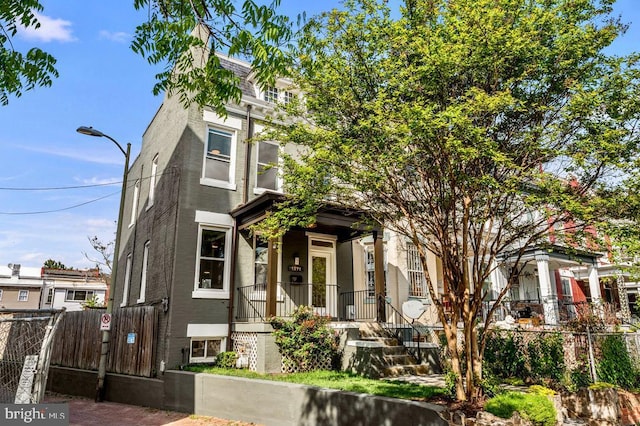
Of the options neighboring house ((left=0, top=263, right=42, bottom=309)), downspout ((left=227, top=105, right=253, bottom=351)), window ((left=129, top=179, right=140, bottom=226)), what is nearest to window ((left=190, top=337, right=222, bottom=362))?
downspout ((left=227, top=105, right=253, bottom=351))

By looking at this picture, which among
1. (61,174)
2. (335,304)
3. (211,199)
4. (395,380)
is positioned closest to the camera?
(395,380)

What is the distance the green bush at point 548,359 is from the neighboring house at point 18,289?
1779 inches

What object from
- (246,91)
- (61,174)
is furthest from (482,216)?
(61,174)

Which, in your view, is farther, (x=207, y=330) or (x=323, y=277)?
(x=323, y=277)

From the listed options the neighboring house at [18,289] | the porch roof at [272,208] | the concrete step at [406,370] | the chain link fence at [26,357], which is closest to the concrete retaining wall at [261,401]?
the concrete step at [406,370]

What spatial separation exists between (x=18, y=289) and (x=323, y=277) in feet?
133

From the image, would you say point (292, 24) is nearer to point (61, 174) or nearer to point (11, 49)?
point (11, 49)

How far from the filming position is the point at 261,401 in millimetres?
8422

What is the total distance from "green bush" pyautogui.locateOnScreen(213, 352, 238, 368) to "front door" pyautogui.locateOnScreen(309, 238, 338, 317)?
129 inches

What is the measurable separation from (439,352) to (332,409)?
5.18 meters

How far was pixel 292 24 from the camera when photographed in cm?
532

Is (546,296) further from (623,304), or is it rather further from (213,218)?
(213,218)

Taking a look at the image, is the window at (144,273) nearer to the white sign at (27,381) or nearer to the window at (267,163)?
the window at (267,163)

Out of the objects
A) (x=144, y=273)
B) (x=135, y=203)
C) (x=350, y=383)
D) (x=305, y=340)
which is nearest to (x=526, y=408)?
(x=350, y=383)
